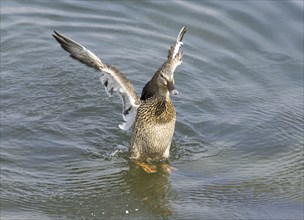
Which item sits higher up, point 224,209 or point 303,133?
point 303,133

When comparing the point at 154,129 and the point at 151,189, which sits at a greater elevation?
the point at 154,129

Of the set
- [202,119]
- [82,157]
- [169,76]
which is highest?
[169,76]

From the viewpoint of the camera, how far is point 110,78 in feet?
24.5

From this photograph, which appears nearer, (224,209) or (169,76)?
(224,209)

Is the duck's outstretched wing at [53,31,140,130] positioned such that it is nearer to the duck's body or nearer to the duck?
the duck

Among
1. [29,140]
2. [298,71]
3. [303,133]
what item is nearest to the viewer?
[29,140]

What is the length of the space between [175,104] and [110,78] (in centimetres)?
200

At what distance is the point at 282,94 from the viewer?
381 inches

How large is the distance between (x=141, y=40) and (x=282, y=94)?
8.09ft

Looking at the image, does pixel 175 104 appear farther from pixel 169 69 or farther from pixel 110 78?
pixel 110 78

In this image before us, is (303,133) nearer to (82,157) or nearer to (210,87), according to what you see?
(210,87)

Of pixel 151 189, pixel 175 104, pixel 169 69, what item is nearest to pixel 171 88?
pixel 169 69

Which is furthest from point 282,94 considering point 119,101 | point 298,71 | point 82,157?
point 82,157

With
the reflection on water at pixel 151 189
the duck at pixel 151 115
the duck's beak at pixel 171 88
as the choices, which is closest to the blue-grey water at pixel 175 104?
the reflection on water at pixel 151 189
